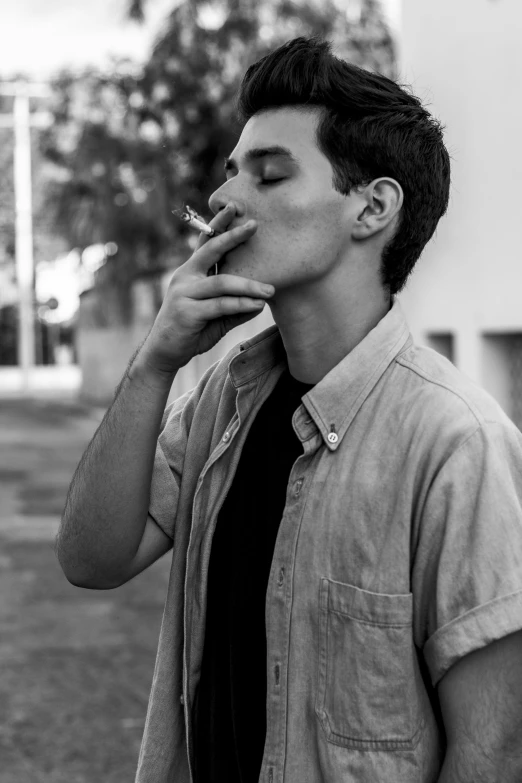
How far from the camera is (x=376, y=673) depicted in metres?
1.65

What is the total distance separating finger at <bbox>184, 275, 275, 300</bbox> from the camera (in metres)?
1.79

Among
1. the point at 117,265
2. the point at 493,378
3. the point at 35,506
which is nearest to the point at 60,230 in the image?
the point at 117,265

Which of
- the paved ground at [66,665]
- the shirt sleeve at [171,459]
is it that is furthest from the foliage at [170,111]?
the shirt sleeve at [171,459]

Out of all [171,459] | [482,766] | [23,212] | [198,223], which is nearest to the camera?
[482,766]

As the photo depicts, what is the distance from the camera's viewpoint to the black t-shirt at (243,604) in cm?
183

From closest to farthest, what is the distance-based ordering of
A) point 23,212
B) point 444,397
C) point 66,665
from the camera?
point 444,397
point 66,665
point 23,212

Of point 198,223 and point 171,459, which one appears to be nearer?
point 198,223

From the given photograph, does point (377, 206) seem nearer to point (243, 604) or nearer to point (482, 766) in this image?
point (243, 604)

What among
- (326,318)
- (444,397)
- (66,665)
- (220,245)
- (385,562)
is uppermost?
(220,245)

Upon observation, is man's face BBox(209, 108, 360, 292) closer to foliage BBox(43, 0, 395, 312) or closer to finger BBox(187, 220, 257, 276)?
finger BBox(187, 220, 257, 276)

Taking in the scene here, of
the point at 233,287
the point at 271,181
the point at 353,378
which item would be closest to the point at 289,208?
the point at 271,181

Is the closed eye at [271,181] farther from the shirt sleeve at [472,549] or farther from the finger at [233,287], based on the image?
the shirt sleeve at [472,549]

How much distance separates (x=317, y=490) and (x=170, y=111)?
53.1ft

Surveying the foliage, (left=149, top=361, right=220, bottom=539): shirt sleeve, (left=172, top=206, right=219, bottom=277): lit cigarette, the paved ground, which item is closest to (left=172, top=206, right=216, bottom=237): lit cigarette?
(left=172, top=206, right=219, bottom=277): lit cigarette
